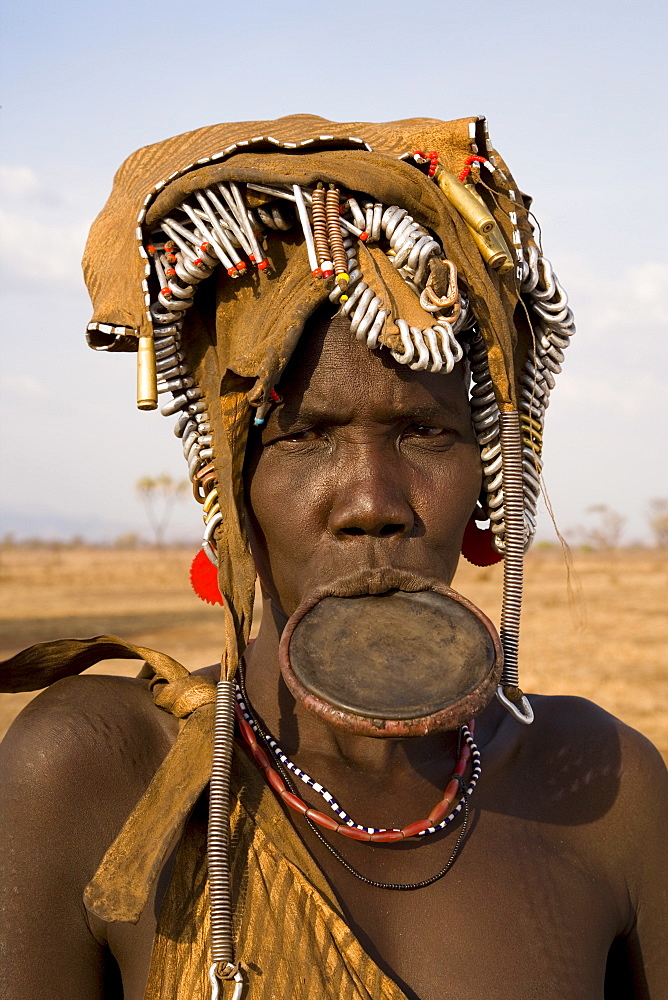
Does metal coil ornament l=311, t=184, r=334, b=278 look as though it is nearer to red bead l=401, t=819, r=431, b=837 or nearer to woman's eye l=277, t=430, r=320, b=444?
woman's eye l=277, t=430, r=320, b=444

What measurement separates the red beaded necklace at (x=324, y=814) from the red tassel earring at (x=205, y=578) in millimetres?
358

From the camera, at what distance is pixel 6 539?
51.7m

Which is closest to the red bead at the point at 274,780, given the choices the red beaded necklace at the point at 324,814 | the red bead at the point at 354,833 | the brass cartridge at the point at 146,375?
the red beaded necklace at the point at 324,814

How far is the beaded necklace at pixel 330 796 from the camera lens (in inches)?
82.0

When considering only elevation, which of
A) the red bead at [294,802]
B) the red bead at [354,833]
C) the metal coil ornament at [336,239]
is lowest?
the red bead at [354,833]

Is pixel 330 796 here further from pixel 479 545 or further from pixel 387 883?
pixel 479 545

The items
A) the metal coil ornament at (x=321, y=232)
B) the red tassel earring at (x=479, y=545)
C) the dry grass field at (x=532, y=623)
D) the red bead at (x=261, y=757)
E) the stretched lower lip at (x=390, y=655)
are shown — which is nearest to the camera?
the stretched lower lip at (x=390, y=655)

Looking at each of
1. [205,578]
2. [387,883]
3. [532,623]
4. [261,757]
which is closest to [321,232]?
[205,578]

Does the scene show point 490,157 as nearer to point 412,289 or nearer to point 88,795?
point 412,289

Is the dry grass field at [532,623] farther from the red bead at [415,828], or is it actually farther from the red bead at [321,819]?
the red bead at [321,819]

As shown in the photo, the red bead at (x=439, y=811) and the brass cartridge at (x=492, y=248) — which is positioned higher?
the brass cartridge at (x=492, y=248)

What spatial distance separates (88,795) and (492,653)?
0.85m

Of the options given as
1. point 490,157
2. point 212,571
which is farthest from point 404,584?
point 490,157

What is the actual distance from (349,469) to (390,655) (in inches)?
15.2
